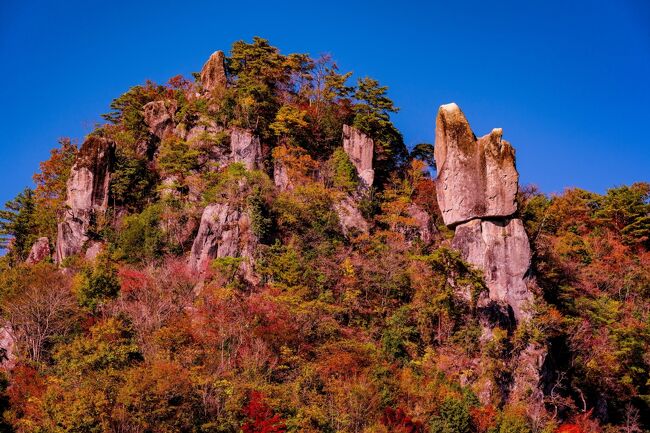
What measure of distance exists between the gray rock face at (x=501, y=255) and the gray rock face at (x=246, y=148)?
14746mm

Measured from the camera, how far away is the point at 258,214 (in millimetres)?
38125

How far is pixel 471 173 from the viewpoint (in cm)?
3650

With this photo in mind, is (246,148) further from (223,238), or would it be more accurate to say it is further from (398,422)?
(398,422)

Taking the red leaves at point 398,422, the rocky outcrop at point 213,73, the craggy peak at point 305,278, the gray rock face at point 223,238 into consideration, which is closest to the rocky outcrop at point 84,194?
the craggy peak at point 305,278

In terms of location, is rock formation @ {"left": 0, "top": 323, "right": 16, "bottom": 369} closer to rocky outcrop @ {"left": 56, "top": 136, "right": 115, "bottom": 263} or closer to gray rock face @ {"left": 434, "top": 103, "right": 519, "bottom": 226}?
rocky outcrop @ {"left": 56, "top": 136, "right": 115, "bottom": 263}

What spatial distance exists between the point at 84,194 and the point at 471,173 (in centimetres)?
2464

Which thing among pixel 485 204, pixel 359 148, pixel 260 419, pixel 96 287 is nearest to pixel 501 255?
pixel 485 204

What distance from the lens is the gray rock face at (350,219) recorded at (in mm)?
40438

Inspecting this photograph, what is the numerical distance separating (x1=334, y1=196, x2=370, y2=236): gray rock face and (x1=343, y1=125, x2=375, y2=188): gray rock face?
152 inches

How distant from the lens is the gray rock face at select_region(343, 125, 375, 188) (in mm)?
44812

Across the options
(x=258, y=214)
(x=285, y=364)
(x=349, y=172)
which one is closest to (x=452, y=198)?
(x=349, y=172)

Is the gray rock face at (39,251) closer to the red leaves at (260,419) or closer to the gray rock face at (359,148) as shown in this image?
the gray rock face at (359,148)

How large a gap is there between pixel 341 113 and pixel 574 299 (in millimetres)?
20968

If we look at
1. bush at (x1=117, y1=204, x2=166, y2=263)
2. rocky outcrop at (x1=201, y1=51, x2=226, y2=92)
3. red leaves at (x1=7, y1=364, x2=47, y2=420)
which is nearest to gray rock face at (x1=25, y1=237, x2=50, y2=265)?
bush at (x1=117, y1=204, x2=166, y2=263)
